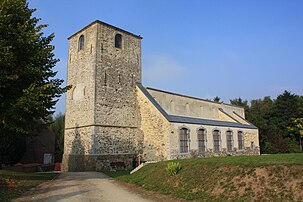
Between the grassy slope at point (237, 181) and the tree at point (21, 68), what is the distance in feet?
23.1

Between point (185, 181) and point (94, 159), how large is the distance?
11.4 m

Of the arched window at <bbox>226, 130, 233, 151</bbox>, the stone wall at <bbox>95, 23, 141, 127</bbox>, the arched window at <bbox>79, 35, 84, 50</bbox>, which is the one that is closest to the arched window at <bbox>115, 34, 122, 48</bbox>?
the stone wall at <bbox>95, 23, 141, 127</bbox>

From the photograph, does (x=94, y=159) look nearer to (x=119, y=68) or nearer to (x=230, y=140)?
(x=119, y=68)

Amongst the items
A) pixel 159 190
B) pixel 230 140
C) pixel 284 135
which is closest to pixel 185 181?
pixel 159 190

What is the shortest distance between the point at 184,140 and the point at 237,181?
13287 millimetres

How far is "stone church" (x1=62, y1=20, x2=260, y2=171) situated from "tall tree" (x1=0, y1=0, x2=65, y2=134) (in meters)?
9.37

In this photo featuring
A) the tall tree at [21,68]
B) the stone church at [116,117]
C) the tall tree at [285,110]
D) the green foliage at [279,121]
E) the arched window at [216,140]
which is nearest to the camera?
the tall tree at [21,68]

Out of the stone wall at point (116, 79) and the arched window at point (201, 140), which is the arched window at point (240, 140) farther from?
the stone wall at point (116, 79)

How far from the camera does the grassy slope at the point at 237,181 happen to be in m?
8.53

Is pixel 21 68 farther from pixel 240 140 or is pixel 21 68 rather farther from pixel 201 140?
pixel 240 140

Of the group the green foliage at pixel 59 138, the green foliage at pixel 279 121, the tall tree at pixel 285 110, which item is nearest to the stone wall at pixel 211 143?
the green foliage at pixel 279 121

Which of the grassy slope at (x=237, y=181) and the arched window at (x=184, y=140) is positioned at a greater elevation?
the arched window at (x=184, y=140)

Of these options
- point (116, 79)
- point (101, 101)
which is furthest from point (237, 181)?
point (116, 79)

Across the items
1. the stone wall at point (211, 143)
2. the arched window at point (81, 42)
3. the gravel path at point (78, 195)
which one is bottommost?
the gravel path at point (78, 195)
